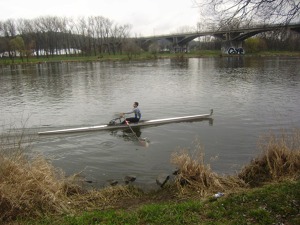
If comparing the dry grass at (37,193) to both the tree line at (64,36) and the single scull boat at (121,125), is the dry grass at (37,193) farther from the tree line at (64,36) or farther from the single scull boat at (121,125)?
the tree line at (64,36)

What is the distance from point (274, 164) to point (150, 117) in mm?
12342

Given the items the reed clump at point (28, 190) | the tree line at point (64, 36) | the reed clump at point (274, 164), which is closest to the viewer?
the reed clump at point (28, 190)

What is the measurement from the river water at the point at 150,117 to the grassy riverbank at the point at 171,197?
6.51 feet

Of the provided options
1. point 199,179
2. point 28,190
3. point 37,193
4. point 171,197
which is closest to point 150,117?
point 199,179

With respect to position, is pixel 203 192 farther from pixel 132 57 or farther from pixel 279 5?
pixel 132 57

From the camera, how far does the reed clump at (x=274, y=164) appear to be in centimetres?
923

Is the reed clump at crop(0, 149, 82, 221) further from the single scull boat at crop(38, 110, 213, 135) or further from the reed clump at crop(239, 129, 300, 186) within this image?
the single scull boat at crop(38, 110, 213, 135)

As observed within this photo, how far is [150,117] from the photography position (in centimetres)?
2097

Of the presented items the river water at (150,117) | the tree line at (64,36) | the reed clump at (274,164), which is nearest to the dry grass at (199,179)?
the reed clump at (274,164)

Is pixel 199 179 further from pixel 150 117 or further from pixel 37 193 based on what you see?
pixel 150 117

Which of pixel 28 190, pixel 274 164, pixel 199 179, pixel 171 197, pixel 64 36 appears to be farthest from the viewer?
pixel 64 36

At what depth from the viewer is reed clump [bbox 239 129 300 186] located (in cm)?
923

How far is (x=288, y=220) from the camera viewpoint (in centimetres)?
605

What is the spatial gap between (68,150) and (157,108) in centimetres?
1063
